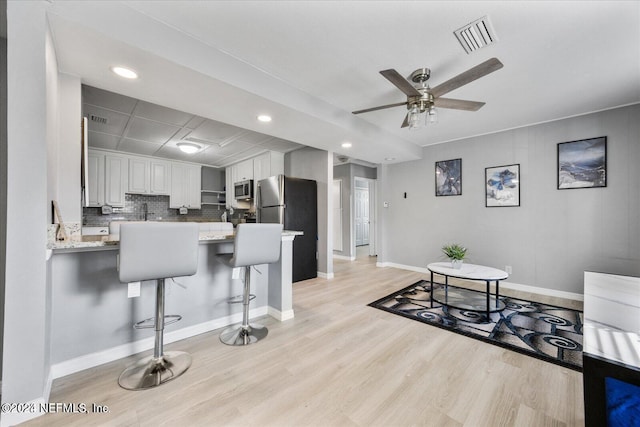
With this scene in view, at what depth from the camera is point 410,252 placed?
5055mm

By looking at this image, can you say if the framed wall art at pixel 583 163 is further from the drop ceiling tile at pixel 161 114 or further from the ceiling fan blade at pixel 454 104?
the drop ceiling tile at pixel 161 114

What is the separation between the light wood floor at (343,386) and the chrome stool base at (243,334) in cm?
7

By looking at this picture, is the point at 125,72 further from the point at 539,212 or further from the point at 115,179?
the point at 539,212

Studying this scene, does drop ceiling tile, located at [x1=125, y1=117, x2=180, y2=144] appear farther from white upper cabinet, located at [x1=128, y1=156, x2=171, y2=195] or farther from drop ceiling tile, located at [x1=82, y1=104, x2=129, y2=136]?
white upper cabinet, located at [x1=128, y1=156, x2=171, y2=195]

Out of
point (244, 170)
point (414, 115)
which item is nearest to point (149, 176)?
point (244, 170)

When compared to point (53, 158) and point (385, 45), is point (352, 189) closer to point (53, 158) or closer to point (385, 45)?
point (385, 45)

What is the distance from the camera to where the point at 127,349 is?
1.94 meters

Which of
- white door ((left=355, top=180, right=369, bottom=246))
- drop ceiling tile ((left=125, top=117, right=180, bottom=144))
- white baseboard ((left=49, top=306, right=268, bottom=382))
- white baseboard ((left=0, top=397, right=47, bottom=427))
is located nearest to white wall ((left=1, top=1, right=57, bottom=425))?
white baseboard ((left=0, top=397, right=47, bottom=427))

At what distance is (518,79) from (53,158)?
4.05 m

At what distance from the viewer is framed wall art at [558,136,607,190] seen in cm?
313

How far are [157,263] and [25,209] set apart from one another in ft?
2.20

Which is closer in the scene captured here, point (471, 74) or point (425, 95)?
point (471, 74)

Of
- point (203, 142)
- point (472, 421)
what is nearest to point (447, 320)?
point (472, 421)

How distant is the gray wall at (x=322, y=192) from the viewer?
177 inches
